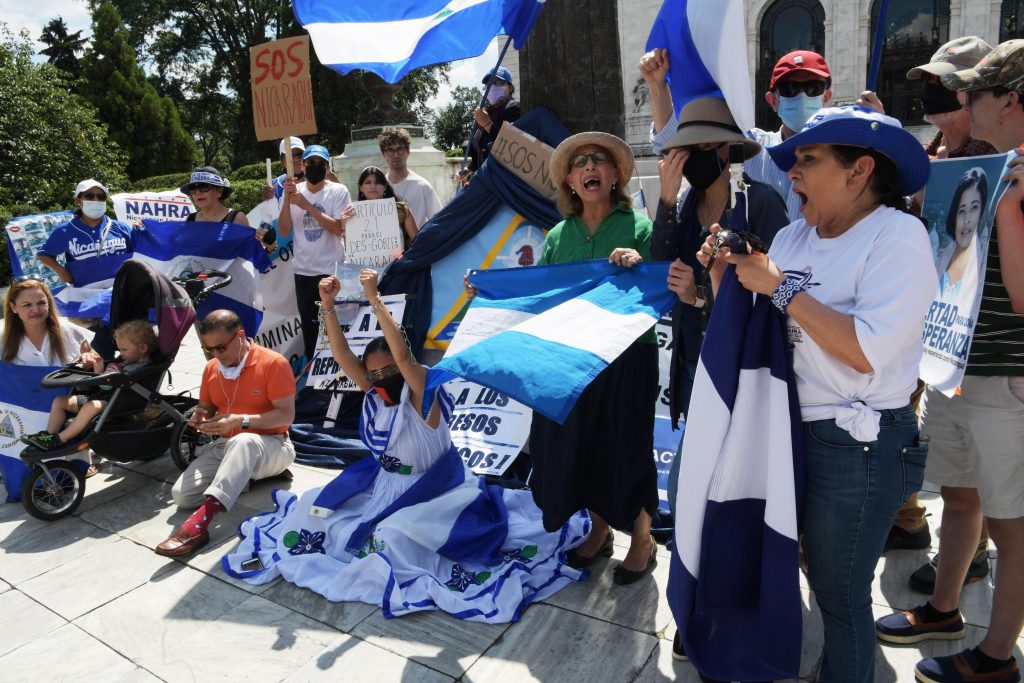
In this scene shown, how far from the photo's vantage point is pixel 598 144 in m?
3.18

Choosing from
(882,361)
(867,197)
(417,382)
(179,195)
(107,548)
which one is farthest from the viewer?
(179,195)

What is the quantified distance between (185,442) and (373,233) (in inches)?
74.2

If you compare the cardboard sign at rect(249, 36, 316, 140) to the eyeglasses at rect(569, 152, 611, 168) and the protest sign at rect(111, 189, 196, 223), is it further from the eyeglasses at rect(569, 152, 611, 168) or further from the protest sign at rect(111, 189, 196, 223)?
the eyeglasses at rect(569, 152, 611, 168)

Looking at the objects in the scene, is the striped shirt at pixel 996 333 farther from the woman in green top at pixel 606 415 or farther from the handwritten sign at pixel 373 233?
the handwritten sign at pixel 373 233

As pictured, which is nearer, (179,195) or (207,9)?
(179,195)

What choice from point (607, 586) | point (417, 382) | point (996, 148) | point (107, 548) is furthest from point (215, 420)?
point (996, 148)

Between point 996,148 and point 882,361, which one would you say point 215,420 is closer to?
point 882,361

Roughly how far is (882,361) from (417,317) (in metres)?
3.89

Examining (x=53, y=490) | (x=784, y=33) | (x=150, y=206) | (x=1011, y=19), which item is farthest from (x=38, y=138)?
(x=1011, y=19)

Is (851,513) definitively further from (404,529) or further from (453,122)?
(453,122)

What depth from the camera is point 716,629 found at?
2.28 meters

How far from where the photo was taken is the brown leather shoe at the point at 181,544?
3740 millimetres

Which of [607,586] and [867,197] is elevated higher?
[867,197]

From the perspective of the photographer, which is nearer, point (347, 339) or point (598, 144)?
point (598, 144)
